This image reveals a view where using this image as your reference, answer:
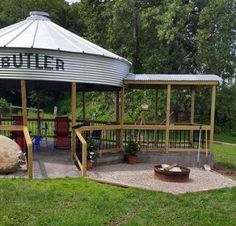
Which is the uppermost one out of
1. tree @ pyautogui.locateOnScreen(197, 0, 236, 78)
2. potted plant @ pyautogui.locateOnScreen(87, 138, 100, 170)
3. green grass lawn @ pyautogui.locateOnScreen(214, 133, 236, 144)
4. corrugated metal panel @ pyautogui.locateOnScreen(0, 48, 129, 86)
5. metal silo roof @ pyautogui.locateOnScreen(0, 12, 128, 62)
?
tree @ pyautogui.locateOnScreen(197, 0, 236, 78)

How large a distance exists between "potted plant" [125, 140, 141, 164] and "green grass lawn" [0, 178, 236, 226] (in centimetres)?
383

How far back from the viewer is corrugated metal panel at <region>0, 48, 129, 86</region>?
11578 mm

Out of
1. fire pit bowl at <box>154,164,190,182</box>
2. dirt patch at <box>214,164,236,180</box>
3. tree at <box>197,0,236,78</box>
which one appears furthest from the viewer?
tree at <box>197,0,236,78</box>

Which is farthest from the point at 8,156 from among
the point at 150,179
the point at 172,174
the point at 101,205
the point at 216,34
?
the point at 216,34

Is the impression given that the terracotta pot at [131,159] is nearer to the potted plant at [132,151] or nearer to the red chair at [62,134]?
the potted plant at [132,151]

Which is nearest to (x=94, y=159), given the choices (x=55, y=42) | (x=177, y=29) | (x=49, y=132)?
(x=55, y=42)

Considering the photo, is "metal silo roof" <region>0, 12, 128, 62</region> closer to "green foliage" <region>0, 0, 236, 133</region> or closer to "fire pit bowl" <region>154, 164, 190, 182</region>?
"fire pit bowl" <region>154, 164, 190, 182</region>

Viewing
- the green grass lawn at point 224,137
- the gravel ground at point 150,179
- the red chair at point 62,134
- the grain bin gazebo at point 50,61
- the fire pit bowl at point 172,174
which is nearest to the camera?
the gravel ground at point 150,179

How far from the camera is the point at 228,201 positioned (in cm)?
859

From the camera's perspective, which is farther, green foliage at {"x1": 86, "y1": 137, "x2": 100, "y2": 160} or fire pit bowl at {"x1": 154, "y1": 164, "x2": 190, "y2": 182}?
green foliage at {"x1": 86, "y1": 137, "x2": 100, "y2": 160}

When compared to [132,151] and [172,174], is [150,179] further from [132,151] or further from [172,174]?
[132,151]

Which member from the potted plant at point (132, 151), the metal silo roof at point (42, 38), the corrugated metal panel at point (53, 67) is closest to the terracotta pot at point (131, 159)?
the potted plant at point (132, 151)

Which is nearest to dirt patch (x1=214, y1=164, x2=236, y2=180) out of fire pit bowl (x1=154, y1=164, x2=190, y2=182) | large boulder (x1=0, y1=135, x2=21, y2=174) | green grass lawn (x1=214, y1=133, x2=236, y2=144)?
fire pit bowl (x1=154, y1=164, x2=190, y2=182)

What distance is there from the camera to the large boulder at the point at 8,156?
9.51 metres
